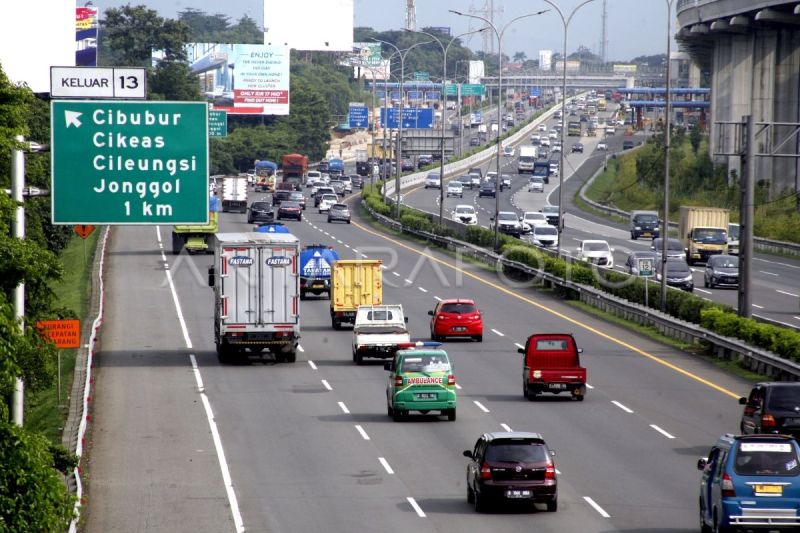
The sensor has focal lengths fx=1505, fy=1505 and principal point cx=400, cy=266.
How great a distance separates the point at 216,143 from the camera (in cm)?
16162

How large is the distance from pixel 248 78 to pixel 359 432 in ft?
437

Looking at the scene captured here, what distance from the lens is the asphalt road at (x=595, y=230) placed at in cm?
6072

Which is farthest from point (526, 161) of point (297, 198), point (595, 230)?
point (595, 230)

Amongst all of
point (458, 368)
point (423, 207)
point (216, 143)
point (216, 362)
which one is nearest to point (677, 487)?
point (458, 368)

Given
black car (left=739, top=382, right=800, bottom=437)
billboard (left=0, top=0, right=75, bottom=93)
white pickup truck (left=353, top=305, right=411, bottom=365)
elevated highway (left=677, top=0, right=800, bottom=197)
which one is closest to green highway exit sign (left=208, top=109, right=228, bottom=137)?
elevated highway (left=677, top=0, right=800, bottom=197)

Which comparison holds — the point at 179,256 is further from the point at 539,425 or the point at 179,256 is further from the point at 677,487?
the point at 677,487

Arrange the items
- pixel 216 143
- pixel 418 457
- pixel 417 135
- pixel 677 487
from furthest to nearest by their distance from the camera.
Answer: pixel 216 143 < pixel 417 135 < pixel 418 457 < pixel 677 487

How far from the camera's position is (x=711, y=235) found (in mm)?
78062

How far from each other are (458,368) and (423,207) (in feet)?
246

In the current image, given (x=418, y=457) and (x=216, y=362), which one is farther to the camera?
(x=216, y=362)

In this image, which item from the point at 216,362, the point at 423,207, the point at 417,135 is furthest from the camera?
the point at 417,135

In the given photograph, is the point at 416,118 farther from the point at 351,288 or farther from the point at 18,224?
the point at 18,224

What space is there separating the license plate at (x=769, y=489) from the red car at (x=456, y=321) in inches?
1115

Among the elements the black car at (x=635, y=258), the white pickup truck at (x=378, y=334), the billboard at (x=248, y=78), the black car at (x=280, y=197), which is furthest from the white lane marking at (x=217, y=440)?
the billboard at (x=248, y=78)
